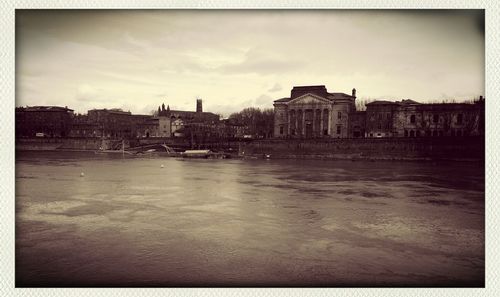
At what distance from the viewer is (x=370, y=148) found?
30.2m

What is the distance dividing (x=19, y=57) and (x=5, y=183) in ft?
6.52

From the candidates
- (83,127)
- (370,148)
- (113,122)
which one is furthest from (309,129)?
(113,122)

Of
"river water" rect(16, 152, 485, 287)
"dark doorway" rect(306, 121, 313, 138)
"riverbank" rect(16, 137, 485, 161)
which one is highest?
"dark doorway" rect(306, 121, 313, 138)

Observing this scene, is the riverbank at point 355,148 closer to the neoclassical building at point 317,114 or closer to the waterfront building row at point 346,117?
the waterfront building row at point 346,117

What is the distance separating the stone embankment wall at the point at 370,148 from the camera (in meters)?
26.4

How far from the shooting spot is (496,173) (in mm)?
6039

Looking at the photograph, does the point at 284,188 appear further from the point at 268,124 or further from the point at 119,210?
the point at 268,124

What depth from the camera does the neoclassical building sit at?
37688 mm

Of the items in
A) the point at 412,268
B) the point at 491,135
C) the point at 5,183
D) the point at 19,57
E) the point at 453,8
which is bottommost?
the point at 412,268

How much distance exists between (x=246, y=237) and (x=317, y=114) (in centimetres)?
3279

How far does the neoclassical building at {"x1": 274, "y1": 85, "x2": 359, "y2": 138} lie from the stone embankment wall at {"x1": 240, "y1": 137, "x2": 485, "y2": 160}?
506 cm

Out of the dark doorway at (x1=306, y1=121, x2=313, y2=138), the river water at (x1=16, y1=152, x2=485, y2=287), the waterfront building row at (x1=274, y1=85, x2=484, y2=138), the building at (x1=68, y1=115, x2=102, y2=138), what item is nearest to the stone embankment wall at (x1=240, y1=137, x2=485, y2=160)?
the waterfront building row at (x1=274, y1=85, x2=484, y2=138)

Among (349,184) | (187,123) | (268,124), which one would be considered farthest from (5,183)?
(187,123)

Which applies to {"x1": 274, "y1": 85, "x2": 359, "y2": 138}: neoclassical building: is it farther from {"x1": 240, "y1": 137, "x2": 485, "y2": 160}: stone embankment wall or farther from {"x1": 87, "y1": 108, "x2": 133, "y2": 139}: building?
{"x1": 87, "y1": 108, "x2": 133, "y2": 139}: building
